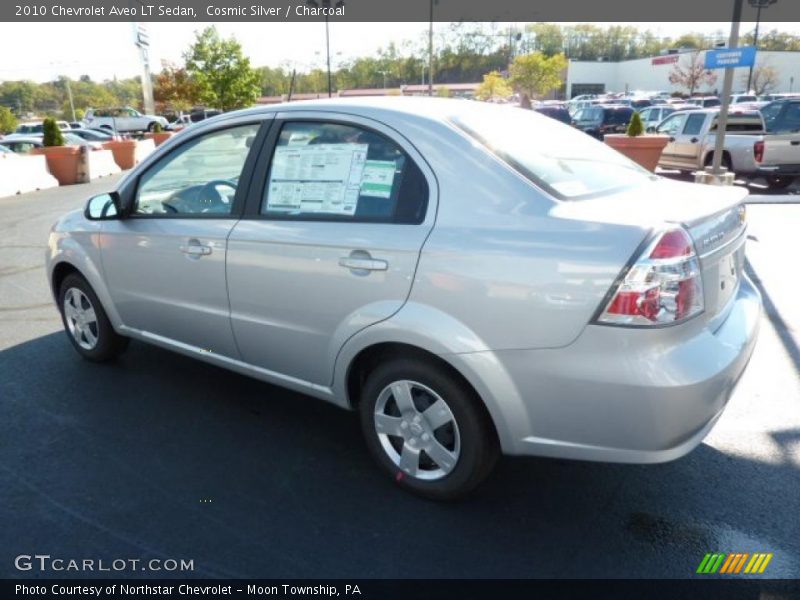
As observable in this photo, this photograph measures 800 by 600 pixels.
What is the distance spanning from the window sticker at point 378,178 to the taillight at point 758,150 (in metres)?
12.1

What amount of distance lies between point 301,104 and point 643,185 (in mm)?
1772

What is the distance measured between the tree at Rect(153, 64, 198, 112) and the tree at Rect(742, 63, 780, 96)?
53.8 meters

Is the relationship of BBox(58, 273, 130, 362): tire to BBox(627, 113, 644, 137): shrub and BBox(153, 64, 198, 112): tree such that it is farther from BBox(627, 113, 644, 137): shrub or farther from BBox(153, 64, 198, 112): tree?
BBox(153, 64, 198, 112): tree

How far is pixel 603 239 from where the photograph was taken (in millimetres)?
2367

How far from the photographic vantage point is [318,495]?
3.06 metres

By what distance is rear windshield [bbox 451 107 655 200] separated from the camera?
2.77 meters

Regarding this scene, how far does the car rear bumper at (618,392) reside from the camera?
2340 mm

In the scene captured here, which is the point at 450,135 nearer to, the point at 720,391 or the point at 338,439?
the point at 720,391

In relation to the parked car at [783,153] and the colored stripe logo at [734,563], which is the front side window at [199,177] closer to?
the colored stripe logo at [734,563]

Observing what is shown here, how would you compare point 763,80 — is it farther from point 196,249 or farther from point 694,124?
point 196,249

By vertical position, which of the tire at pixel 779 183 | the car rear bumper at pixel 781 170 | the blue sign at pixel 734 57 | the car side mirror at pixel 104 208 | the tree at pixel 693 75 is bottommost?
the tire at pixel 779 183

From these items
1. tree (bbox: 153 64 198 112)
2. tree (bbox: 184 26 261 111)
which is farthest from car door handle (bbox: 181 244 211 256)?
tree (bbox: 153 64 198 112)

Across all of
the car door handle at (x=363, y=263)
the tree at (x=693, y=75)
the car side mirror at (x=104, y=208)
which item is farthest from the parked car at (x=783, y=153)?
the tree at (x=693, y=75)
